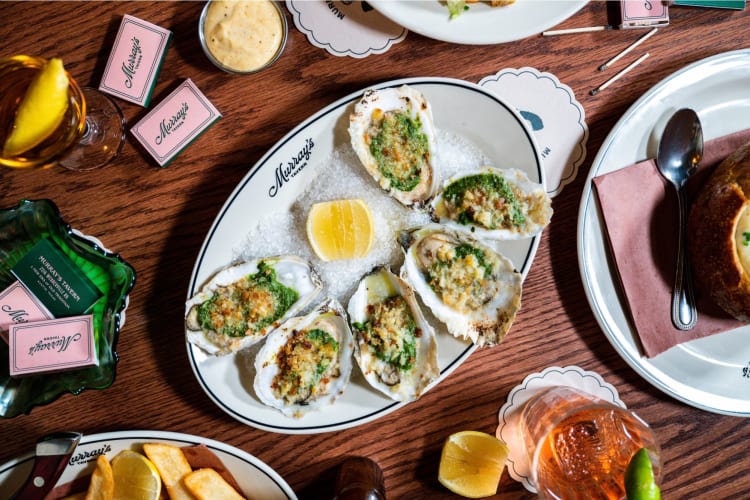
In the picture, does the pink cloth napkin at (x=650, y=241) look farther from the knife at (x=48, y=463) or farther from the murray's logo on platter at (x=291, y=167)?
the knife at (x=48, y=463)

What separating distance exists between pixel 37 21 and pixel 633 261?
177 centimetres

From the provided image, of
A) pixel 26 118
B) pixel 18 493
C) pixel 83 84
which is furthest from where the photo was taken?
pixel 83 84

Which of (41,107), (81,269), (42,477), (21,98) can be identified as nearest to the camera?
(41,107)

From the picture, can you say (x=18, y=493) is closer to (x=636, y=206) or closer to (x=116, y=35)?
(x=116, y=35)

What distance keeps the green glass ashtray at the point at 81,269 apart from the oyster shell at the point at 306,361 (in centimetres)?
40

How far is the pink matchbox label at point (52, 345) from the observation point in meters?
1.54

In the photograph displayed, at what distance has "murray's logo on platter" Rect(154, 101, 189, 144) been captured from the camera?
5.28ft

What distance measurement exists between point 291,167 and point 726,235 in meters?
1.11

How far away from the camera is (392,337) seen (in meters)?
1.59

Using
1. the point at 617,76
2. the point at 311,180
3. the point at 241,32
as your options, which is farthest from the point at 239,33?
the point at 617,76

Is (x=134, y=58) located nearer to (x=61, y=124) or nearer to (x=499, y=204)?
(x=61, y=124)

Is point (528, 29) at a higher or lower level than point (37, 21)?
lower

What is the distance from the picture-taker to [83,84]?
165 centimetres

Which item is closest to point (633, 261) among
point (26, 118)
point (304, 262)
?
point (304, 262)
